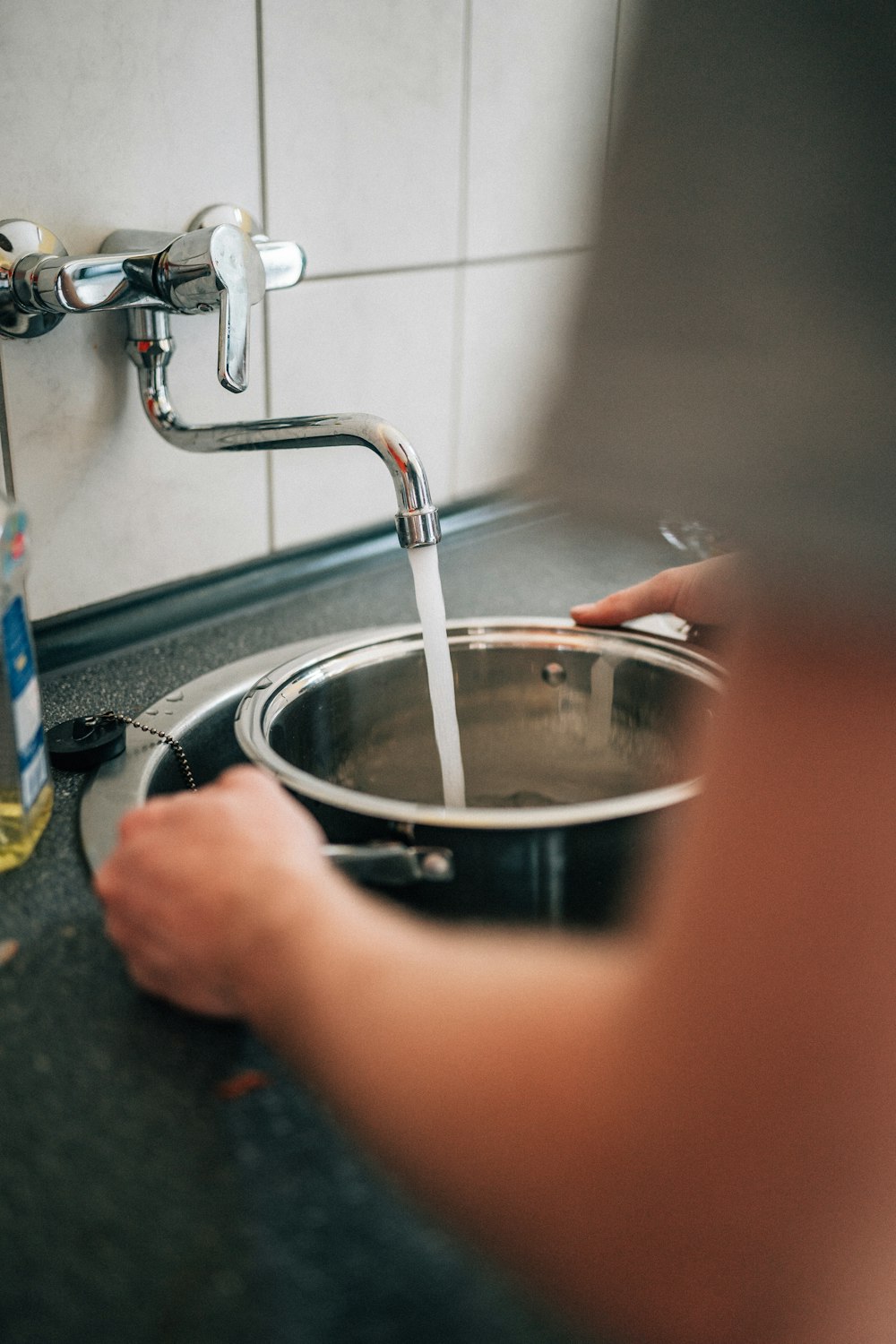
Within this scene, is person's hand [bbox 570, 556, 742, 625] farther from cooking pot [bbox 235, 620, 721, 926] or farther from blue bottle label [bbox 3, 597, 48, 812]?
blue bottle label [bbox 3, 597, 48, 812]

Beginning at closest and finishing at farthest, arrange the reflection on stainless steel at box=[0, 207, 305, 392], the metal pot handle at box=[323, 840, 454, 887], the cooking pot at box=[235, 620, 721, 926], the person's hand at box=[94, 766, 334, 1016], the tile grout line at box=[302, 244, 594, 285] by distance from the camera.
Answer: the person's hand at box=[94, 766, 334, 1016] → the metal pot handle at box=[323, 840, 454, 887] → the reflection on stainless steel at box=[0, 207, 305, 392] → the cooking pot at box=[235, 620, 721, 926] → the tile grout line at box=[302, 244, 594, 285]

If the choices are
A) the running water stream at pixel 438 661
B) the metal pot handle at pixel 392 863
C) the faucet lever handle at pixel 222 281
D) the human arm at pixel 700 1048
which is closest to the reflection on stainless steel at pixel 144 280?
the faucet lever handle at pixel 222 281

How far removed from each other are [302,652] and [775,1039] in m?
0.57

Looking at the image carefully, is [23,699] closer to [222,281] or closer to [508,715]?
[222,281]

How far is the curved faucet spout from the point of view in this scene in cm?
72

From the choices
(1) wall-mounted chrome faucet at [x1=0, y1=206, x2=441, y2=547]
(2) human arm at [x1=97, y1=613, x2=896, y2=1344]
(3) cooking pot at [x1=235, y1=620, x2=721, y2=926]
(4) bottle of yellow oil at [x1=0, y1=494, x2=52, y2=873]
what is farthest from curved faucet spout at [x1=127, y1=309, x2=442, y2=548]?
(2) human arm at [x1=97, y1=613, x2=896, y2=1344]

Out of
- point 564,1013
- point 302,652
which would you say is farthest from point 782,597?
point 302,652

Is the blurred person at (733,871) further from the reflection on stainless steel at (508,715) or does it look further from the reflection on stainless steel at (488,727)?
the reflection on stainless steel at (508,715)

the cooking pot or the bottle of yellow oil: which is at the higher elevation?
the bottle of yellow oil

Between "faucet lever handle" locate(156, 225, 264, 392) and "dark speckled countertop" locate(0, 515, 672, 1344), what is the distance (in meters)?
0.34

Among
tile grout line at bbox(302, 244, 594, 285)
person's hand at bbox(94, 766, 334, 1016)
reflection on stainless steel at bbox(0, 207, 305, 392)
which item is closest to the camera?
person's hand at bbox(94, 766, 334, 1016)

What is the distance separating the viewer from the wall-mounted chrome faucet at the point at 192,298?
0.68m

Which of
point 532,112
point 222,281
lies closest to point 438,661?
point 222,281

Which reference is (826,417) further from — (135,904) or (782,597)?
(135,904)
